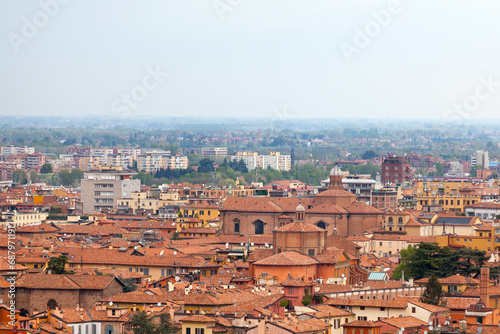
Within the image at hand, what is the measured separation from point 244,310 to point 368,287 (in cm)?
625

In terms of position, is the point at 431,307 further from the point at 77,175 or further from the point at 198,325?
the point at 77,175

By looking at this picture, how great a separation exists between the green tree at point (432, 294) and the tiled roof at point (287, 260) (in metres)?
6.43

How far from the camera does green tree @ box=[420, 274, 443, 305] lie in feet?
110

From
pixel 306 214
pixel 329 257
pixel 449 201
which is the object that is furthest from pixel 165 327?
pixel 449 201

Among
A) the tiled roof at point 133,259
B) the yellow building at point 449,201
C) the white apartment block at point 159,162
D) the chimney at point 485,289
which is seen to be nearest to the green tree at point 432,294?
the chimney at point 485,289

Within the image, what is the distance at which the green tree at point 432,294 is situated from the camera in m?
33.5

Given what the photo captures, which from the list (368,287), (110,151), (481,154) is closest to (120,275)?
(368,287)

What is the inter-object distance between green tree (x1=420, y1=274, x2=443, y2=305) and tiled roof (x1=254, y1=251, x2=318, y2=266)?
21.1ft

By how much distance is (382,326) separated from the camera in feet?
96.2

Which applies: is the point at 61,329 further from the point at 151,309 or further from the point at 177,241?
the point at 177,241

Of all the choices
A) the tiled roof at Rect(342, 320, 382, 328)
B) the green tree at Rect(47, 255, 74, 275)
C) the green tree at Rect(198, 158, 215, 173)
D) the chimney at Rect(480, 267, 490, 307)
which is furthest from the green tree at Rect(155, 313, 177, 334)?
the green tree at Rect(198, 158, 215, 173)

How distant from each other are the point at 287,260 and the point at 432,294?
7.66 m

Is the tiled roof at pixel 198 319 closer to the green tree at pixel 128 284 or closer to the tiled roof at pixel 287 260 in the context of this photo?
the green tree at pixel 128 284

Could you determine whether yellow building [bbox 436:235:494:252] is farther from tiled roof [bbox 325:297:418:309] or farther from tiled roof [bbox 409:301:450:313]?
tiled roof [bbox 409:301:450:313]
